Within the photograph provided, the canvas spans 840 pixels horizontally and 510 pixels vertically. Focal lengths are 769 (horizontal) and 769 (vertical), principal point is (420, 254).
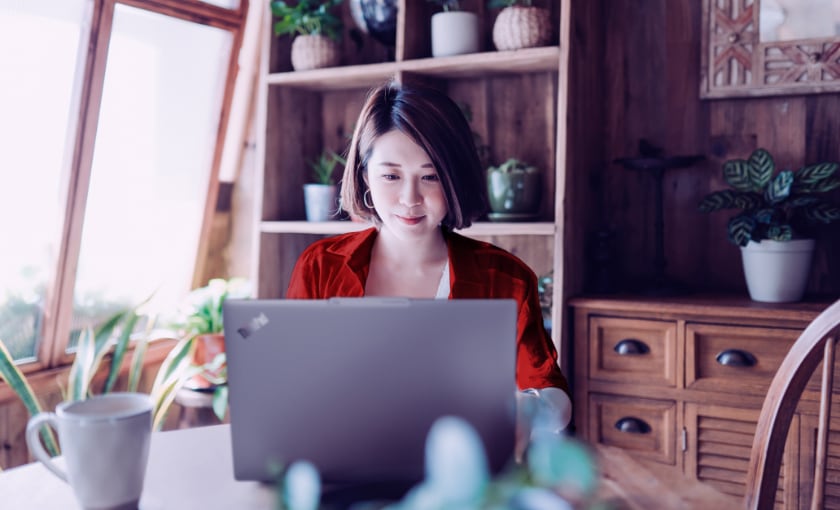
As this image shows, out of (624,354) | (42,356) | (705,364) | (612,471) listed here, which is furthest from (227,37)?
(612,471)

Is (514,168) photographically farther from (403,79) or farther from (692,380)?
(692,380)

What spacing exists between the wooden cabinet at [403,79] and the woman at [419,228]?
812mm

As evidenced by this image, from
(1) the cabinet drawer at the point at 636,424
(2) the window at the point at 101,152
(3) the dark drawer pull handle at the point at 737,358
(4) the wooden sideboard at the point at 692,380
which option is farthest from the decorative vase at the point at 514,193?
(2) the window at the point at 101,152

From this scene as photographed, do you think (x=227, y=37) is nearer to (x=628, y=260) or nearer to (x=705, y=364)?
(x=628, y=260)

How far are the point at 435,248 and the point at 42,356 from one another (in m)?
1.86

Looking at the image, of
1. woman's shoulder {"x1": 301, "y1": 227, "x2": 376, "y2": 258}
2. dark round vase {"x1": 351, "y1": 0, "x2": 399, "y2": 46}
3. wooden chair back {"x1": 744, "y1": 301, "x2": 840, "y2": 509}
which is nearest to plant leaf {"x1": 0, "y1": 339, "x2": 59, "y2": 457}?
woman's shoulder {"x1": 301, "y1": 227, "x2": 376, "y2": 258}

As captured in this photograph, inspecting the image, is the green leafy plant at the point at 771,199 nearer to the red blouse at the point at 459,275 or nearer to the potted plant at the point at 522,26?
the potted plant at the point at 522,26

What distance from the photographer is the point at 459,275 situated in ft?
5.10

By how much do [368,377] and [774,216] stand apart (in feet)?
5.87

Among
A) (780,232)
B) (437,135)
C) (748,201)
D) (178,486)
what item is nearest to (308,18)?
(437,135)

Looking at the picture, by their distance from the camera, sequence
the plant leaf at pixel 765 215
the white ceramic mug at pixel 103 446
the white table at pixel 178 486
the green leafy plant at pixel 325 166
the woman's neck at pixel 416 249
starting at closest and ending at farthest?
the white ceramic mug at pixel 103 446 < the white table at pixel 178 486 < the woman's neck at pixel 416 249 < the plant leaf at pixel 765 215 < the green leafy plant at pixel 325 166

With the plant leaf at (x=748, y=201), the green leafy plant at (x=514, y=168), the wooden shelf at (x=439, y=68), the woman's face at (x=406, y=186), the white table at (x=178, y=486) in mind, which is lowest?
the white table at (x=178, y=486)

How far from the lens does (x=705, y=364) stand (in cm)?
218

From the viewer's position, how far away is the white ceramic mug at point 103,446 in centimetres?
78
